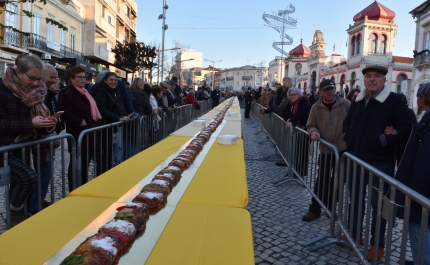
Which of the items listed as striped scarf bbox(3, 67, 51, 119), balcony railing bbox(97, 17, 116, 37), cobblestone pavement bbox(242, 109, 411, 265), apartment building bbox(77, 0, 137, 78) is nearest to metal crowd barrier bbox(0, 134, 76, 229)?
striped scarf bbox(3, 67, 51, 119)

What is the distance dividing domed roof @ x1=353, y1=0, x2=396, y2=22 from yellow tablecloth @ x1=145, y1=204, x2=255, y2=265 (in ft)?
165

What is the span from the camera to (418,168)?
2.94 meters

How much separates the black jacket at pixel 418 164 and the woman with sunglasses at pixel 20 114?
3241 mm

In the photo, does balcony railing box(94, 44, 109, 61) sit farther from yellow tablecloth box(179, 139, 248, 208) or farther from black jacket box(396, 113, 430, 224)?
black jacket box(396, 113, 430, 224)

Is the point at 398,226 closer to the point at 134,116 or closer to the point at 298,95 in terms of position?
the point at 298,95

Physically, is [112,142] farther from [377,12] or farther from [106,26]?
[377,12]

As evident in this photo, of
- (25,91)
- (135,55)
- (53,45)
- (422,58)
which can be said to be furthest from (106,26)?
(25,91)

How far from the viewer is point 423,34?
30375 mm

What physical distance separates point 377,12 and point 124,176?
50.0 meters

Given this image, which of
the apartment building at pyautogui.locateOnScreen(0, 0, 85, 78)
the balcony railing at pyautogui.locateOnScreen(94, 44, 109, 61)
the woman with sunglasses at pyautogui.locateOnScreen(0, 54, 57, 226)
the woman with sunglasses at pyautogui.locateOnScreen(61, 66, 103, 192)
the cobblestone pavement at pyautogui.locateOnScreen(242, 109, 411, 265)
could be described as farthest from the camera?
the balcony railing at pyautogui.locateOnScreen(94, 44, 109, 61)

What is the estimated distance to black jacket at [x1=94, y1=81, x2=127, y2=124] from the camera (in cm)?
549

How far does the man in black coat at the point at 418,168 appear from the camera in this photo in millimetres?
2875

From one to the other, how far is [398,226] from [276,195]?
1.89 metres

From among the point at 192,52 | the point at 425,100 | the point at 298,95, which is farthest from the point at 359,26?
the point at 192,52
